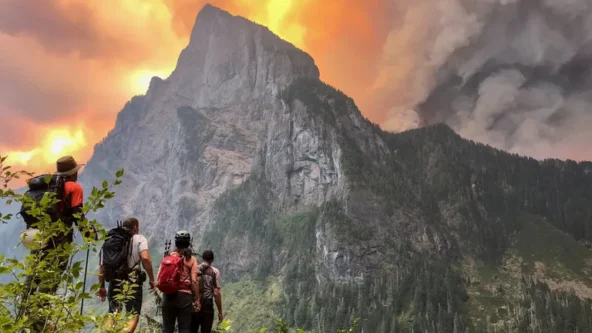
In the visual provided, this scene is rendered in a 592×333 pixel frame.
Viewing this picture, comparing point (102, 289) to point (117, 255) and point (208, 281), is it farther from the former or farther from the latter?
point (208, 281)

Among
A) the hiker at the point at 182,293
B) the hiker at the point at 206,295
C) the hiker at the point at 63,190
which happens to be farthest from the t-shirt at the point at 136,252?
the hiker at the point at 206,295

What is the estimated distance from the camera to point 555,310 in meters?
193

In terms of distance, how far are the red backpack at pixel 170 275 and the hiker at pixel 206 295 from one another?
2202mm

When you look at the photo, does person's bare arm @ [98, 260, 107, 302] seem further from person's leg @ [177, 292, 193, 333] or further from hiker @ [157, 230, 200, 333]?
person's leg @ [177, 292, 193, 333]

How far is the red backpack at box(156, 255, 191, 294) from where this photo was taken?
919 centimetres

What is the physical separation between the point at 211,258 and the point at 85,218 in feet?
25.4

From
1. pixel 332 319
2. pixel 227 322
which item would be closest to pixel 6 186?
pixel 227 322

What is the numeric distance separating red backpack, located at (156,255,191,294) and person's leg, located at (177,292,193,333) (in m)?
0.29

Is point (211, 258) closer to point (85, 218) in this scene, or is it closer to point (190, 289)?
point (190, 289)

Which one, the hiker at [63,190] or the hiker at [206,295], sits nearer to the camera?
the hiker at [63,190]

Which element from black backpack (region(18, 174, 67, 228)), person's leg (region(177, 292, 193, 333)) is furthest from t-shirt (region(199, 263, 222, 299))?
black backpack (region(18, 174, 67, 228))

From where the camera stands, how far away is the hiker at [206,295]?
1154cm

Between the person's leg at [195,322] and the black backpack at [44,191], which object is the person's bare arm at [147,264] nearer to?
the black backpack at [44,191]

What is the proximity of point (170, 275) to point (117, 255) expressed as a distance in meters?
1.39
